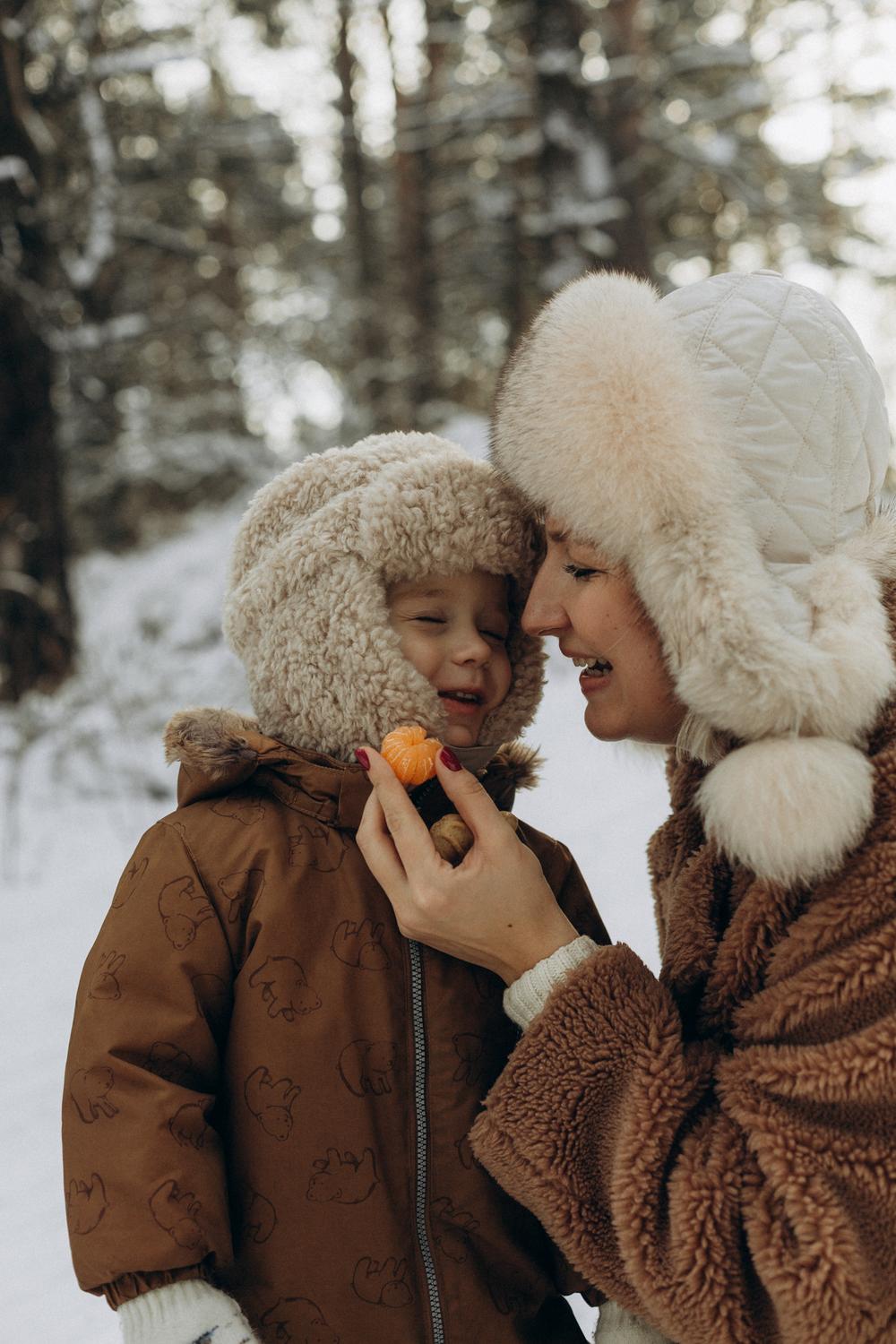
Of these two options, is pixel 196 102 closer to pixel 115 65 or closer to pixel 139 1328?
pixel 115 65

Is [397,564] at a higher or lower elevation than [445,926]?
higher

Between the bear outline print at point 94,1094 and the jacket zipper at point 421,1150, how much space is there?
42 centimetres

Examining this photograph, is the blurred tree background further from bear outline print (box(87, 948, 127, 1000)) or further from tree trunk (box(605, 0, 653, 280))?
bear outline print (box(87, 948, 127, 1000))

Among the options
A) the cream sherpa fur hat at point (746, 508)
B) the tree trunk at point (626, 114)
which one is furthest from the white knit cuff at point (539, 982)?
the tree trunk at point (626, 114)

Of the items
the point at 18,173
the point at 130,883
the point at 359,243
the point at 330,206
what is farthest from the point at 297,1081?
the point at 330,206

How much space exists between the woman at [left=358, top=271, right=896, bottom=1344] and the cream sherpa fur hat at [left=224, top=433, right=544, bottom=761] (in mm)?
151

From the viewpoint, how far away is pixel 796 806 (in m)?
1.30

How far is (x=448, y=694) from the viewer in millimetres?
1846

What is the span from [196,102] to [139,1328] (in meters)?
13.4

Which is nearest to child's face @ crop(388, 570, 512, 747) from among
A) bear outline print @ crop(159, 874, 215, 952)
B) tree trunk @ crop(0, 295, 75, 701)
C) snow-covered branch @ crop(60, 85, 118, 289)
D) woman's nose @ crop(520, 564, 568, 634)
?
woman's nose @ crop(520, 564, 568, 634)

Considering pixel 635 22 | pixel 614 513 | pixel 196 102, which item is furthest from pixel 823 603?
pixel 196 102

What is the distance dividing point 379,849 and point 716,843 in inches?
19.2

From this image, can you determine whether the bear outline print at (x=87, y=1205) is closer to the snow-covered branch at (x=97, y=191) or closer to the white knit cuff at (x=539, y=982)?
the white knit cuff at (x=539, y=982)

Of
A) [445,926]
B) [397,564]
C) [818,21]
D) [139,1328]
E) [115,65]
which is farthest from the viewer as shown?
[818,21]
